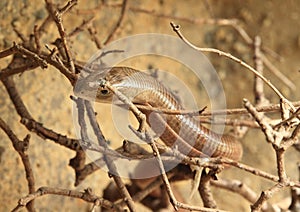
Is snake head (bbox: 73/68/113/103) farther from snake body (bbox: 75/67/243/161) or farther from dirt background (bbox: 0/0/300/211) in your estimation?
dirt background (bbox: 0/0/300/211)

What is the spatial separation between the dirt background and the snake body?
385 mm

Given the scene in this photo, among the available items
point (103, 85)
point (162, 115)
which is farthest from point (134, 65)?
point (103, 85)

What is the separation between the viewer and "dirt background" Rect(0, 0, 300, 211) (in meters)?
1.60

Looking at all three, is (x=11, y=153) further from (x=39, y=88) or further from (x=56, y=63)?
(x=56, y=63)

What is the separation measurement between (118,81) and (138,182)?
0.42 metres

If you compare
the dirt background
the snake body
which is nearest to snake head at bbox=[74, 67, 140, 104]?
the snake body

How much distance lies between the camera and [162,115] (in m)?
1.21

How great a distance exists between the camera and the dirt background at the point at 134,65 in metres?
1.60

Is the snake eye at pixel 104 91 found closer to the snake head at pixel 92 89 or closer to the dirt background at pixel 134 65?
the snake head at pixel 92 89

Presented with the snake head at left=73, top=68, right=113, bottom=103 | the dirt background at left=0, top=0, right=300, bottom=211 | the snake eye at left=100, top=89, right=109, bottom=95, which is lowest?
the snake eye at left=100, top=89, right=109, bottom=95

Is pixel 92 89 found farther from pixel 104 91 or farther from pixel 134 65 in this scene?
pixel 134 65

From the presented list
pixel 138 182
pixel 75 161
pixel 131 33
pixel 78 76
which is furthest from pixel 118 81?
pixel 131 33

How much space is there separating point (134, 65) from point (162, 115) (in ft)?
2.75

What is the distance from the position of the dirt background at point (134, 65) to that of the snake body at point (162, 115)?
0.39m
